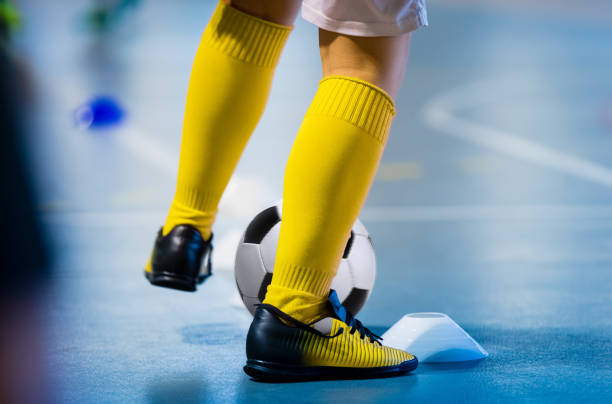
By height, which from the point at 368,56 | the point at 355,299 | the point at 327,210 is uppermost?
the point at 368,56

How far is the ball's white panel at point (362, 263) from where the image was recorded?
6.18 feet

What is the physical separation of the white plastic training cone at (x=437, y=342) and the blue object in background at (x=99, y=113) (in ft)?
15.4

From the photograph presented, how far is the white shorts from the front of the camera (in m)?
1.46

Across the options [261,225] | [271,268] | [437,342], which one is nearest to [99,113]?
[261,225]

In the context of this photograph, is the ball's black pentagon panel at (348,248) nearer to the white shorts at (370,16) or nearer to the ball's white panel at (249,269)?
the ball's white panel at (249,269)

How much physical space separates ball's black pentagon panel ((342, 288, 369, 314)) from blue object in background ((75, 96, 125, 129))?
178 inches

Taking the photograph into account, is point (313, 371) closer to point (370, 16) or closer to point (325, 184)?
point (325, 184)

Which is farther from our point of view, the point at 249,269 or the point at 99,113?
the point at 99,113

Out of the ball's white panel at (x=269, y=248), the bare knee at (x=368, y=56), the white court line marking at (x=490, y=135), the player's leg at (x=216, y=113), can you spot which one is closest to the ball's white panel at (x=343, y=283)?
the ball's white panel at (x=269, y=248)

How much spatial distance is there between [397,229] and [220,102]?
5.30 ft

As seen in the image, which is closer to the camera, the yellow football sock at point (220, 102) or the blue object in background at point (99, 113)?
the yellow football sock at point (220, 102)

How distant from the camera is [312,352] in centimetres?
151

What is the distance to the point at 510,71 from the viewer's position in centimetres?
959

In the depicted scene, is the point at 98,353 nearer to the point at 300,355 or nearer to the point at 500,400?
the point at 300,355
